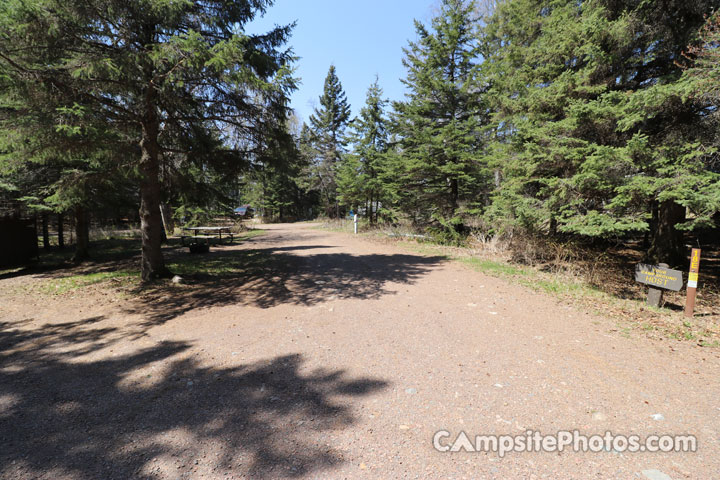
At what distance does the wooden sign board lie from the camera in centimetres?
536

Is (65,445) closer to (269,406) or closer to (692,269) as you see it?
(269,406)

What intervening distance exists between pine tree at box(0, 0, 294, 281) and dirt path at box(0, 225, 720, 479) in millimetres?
4001

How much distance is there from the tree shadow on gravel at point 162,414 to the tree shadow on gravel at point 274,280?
1.80 meters

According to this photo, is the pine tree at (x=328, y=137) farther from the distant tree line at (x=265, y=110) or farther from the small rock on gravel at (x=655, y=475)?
the small rock on gravel at (x=655, y=475)

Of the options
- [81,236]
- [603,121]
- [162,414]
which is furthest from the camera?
[81,236]

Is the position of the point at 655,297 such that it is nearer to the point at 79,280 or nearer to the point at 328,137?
the point at 79,280

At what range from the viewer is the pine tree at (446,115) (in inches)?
527

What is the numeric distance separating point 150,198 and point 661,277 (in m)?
11.0

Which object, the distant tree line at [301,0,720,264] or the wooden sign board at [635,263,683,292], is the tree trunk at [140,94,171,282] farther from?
the wooden sign board at [635,263,683,292]

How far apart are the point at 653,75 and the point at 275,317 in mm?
11058

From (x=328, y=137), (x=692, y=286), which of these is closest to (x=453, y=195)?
(x=692, y=286)

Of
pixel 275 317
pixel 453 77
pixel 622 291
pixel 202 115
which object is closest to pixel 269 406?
pixel 275 317

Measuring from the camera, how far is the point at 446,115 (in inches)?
569

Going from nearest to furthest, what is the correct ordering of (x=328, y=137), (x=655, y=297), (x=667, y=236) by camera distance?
1. (x=655, y=297)
2. (x=667, y=236)
3. (x=328, y=137)
